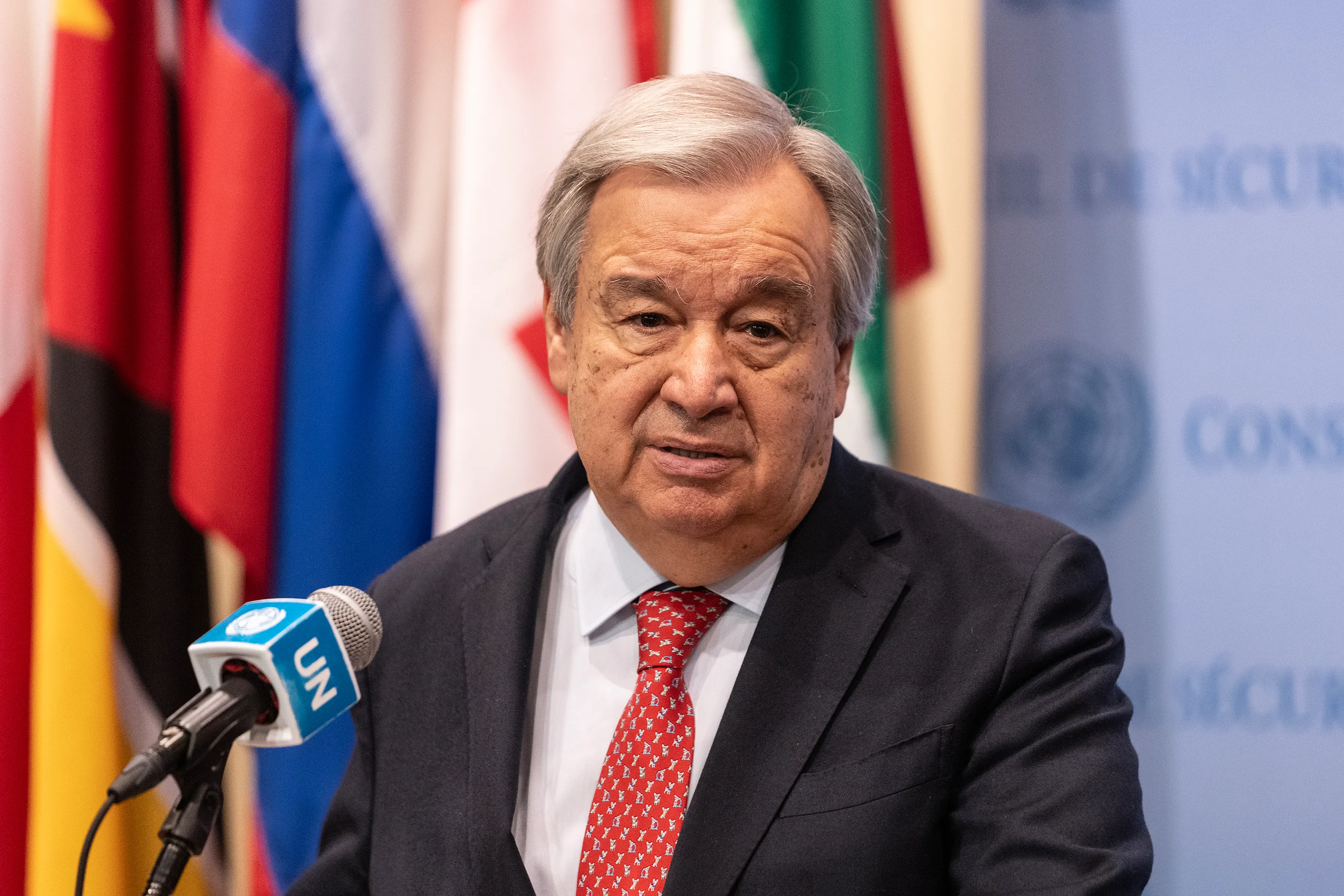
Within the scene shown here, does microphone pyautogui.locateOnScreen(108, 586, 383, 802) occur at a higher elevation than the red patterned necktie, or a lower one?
higher

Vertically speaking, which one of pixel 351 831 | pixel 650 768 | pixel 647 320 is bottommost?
pixel 351 831

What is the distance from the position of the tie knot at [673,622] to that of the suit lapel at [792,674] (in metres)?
0.09

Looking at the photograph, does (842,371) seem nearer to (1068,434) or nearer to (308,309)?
(1068,434)

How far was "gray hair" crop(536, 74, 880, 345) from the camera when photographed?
148 cm

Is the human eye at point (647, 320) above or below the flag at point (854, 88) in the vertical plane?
below

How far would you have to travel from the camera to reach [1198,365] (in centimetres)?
224

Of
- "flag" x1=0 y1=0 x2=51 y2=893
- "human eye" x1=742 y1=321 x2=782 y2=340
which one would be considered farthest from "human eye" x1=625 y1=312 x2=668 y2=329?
"flag" x1=0 y1=0 x2=51 y2=893

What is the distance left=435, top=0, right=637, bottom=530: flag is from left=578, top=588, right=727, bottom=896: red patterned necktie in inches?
28.4

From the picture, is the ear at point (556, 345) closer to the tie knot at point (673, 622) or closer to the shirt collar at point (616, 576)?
the shirt collar at point (616, 576)

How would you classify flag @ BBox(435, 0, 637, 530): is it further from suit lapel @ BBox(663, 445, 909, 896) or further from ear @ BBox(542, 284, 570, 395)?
suit lapel @ BBox(663, 445, 909, 896)

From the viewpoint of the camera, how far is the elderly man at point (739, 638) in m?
1.39

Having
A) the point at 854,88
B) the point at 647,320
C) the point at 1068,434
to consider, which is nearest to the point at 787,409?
the point at 647,320

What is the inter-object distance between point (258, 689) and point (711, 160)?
82 cm

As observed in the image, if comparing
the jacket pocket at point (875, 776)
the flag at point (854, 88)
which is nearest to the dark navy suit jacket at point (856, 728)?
the jacket pocket at point (875, 776)
